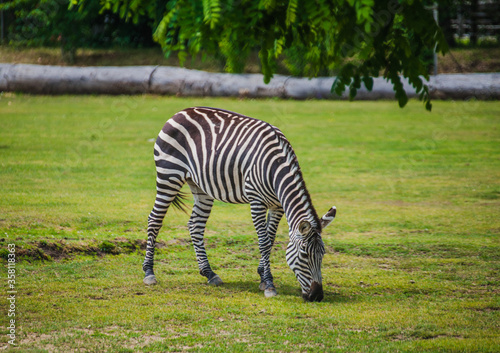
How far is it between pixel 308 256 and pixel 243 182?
1.33 meters

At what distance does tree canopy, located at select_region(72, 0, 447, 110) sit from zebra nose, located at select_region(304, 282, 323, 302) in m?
2.28

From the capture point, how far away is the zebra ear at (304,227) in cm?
632

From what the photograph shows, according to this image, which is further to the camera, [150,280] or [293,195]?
[150,280]

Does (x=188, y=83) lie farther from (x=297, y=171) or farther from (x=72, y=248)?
(x=297, y=171)

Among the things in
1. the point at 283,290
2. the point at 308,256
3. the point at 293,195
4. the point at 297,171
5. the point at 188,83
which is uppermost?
the point at 297,171

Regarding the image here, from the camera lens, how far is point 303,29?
5.07 meters

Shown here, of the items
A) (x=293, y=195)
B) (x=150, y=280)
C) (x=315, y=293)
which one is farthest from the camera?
(x=150, y=280)

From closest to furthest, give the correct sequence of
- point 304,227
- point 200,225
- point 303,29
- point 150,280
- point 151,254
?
1. point 303,29
2. point 304,227
3. point 150,280
4. point 151,254
5. point 200,225

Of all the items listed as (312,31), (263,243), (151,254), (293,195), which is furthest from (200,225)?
(312,31)

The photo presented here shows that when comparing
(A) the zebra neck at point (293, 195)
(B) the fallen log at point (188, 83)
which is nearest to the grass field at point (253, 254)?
(A) the zebra neck at point (293, 195)

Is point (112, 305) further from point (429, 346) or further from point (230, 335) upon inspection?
point (429, 346)

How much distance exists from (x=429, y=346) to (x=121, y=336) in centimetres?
272

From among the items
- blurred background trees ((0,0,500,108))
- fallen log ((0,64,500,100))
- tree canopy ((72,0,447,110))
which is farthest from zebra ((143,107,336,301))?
fallen log ((0,64,500,100))

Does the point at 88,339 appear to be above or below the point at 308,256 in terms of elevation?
below
